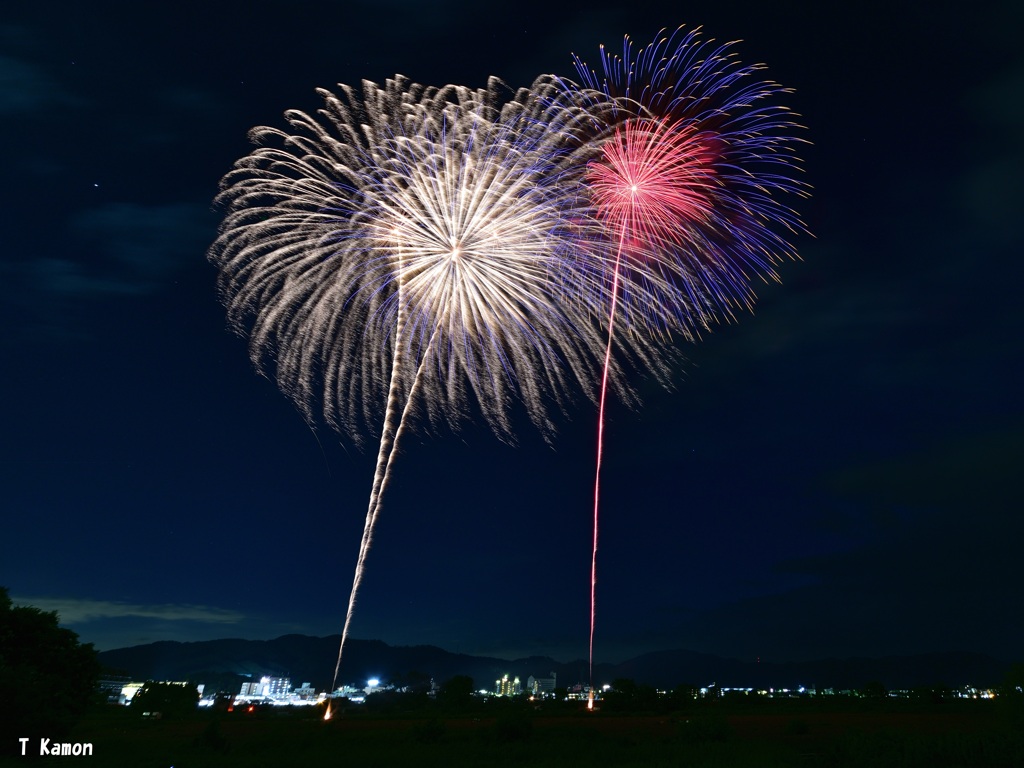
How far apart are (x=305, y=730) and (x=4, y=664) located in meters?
18.3

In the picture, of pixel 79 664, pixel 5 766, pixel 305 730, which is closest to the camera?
pixel 5 766

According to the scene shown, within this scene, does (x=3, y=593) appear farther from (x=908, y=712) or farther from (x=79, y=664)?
(x=908, y=712)

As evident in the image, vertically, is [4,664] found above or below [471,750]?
above

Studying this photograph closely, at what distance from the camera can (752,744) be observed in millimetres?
32281

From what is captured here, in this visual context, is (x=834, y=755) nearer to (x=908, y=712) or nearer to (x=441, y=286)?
(x=441, y=286)

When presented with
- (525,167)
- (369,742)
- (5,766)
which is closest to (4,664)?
(5,766)

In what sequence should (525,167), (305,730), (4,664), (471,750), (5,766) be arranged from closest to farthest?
(5,766) → (525,167) → (4,664) → (471,750) → (305,730)

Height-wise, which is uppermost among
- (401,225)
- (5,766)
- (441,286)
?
(401,225)

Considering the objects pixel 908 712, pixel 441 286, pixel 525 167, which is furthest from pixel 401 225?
pixel 908 712

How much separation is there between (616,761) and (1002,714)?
73.4 feet

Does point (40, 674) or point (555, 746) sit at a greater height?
point (40, 674)

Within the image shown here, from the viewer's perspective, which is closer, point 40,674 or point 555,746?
point 40,674

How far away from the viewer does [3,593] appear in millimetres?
32250

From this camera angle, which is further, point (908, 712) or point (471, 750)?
point (908, 712)
